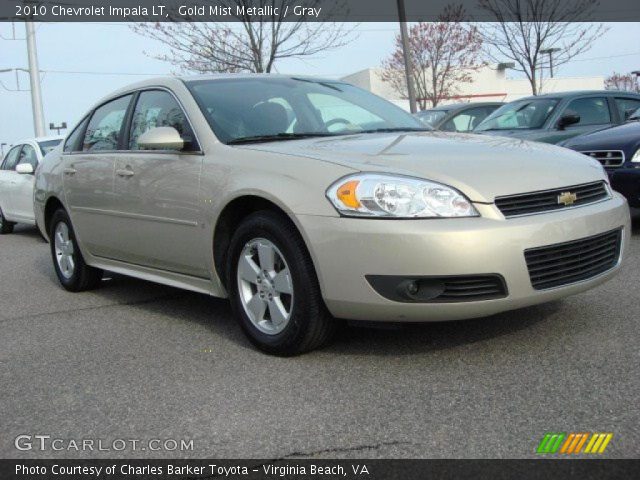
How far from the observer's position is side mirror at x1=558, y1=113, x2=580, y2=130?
341 inches

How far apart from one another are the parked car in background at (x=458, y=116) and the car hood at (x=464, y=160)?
26.9 feet

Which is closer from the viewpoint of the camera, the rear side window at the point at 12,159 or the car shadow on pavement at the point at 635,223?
the car shadow on pavement at the point at 635,223

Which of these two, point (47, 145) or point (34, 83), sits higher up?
point (34, 83)

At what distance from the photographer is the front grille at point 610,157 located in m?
6.62

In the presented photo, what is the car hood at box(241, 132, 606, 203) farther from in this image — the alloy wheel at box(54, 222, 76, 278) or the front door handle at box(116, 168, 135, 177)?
the alloy wheel at box(54, 222, 76, 278)

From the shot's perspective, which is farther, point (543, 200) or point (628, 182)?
point (628, 182)

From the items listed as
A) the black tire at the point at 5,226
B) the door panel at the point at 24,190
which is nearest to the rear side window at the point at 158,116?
the door panel at the point at 24,190

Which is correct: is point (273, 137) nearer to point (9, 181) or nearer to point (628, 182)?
point (628, 182)

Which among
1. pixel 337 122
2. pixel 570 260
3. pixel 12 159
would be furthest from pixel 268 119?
pixel 12 159

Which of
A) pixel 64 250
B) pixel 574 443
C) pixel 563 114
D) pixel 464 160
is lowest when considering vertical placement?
pixel 64 250

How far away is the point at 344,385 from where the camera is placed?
324cm

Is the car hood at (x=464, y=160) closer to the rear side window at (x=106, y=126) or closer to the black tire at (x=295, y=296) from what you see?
the black tire at (x=295, y=296)

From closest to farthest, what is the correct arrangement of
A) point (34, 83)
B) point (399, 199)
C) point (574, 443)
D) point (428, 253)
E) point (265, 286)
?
1. point (574, 443)
2. point (428, 253)
3. point (399, 199)
4. point (265, 286)
5. point (34, 83)

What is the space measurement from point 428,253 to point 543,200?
689 millimetres
